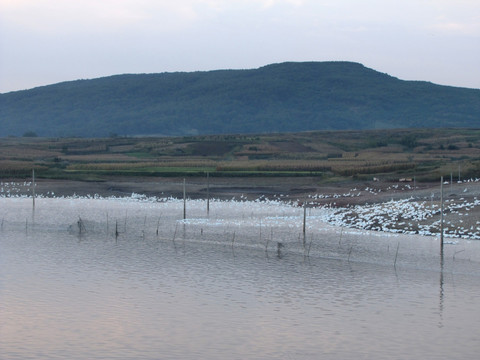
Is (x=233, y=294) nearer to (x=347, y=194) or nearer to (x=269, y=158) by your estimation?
(x=347, y=194)

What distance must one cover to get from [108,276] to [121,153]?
9651cm

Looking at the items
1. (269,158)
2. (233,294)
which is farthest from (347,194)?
(269,158)

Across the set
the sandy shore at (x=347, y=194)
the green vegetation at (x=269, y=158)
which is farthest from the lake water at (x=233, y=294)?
the green vegetation at (x=269, y=158)

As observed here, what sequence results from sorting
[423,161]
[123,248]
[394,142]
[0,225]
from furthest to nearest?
[394,142]
[423,161]
[0,225]
[123,248]

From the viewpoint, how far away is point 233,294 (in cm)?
2831

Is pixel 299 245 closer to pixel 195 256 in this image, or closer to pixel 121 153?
pixel 195 256

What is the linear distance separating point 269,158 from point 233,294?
85.2 metres

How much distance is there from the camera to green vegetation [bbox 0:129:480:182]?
8438 centimetres

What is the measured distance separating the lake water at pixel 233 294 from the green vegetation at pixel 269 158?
35.9 metres

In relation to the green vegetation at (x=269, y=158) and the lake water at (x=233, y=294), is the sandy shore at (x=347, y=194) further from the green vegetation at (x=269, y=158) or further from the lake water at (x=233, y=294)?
the green vegetation at (x=269, y=158)

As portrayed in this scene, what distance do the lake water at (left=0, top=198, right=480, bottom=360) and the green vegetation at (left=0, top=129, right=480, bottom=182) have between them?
3593cm

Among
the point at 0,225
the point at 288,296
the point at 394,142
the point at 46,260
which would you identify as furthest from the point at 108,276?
the point at 394,142

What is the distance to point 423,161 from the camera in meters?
98.9

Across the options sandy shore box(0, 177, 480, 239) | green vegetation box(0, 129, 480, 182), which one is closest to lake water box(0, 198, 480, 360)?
sandy shore box(0, 177, 480, 239)
